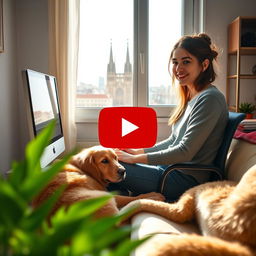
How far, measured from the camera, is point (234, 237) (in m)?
0.94

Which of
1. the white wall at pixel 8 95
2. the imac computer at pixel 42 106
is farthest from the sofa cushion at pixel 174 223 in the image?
the white wall at pixel 8 95

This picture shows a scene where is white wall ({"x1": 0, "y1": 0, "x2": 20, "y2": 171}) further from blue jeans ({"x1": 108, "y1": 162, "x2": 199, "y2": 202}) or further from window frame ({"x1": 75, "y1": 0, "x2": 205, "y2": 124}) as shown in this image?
blue jeans ({"x1": 108, "y1": 162, "x2": 199, "y2": 202})

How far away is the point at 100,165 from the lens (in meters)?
1.81

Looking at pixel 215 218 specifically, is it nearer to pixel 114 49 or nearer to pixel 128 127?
pixel 128 127

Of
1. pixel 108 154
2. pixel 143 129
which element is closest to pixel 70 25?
pixel 143 129

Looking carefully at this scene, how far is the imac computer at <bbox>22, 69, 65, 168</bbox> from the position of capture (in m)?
1.57

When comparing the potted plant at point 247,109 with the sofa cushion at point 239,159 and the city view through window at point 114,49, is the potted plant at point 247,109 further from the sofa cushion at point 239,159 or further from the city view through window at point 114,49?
the sofa cushion at point 239,159

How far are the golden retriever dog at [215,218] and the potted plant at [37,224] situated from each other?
0.99 ft

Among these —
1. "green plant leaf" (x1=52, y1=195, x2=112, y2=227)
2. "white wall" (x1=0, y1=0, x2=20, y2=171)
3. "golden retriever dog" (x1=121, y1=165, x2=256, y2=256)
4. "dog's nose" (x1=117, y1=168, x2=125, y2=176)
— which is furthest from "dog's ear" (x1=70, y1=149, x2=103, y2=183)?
"green plant leaf" (x1=52, y1=195, x2=112, y2=227)

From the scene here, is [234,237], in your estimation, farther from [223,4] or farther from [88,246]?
[223,4]

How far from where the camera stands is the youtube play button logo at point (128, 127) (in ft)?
9.33

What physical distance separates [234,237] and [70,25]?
2588mm

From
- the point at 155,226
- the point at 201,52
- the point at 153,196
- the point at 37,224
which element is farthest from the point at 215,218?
the point at 201,52

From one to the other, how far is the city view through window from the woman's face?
131cm
